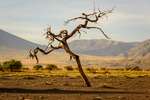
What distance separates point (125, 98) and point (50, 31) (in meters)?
6.86

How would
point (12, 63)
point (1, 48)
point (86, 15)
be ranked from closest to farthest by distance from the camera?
point (86, 15) < point (12, 63) < point (1, 48)

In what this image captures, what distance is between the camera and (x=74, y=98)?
10.6 metres

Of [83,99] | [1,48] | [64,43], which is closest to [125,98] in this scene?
[83,99]

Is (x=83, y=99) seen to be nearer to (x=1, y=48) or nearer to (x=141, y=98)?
(x=141, y=98)

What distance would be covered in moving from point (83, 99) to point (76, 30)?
5948mm

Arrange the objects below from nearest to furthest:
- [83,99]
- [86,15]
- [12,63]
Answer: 1. [83,99]
2. [86,15]
3. [12,63]

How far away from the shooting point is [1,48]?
184 metres

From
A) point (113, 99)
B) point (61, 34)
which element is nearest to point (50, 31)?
point (61, 34)

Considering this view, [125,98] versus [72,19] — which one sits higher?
[72,19]

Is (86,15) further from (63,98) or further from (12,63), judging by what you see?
(12,63)

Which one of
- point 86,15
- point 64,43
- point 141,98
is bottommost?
point 141,98

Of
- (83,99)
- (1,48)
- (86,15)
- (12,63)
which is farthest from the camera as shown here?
(1,48)

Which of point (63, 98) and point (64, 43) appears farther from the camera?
point (64, 43)

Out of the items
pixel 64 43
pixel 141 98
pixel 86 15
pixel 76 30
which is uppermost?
pixel 86 15
